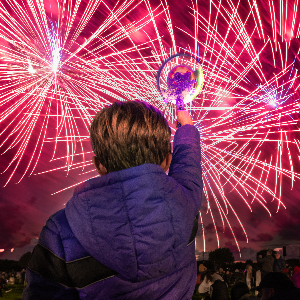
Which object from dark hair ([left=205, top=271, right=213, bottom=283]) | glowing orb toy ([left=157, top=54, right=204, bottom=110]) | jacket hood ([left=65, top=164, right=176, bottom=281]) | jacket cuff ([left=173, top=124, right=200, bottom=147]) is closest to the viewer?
jacket hood ([left=65, top=164, right=176, bottom=281])

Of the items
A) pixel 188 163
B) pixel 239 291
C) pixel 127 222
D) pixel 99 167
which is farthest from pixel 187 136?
pixel 239 291

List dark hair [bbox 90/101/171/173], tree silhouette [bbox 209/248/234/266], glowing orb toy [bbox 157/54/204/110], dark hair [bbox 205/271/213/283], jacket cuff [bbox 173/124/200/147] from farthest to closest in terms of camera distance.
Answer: tree silhouette [bbox 209/248/234/266], dark hair [bbox 205/271/213/283], glowing orb toy [bbox 157/54/204/110], jacket cuff [bbox 173/124/200/147], dark hair [bbox 90/101/171/173]

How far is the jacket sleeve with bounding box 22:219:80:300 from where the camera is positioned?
4.33 ft

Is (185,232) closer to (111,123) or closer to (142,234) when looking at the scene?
(142,234)

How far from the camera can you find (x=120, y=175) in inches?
53.4

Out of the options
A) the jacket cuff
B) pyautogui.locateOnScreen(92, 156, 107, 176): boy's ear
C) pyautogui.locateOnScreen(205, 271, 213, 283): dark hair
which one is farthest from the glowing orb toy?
pyautogui.locateOnScreen(205, 271, 213, 283): dark hair

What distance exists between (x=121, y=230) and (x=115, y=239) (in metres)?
0.05

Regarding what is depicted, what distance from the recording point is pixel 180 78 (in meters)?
3.74

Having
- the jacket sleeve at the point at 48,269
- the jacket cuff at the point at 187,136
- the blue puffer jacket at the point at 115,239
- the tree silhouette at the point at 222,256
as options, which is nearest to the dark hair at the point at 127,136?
the blue puffer jacket at the point at 115,239

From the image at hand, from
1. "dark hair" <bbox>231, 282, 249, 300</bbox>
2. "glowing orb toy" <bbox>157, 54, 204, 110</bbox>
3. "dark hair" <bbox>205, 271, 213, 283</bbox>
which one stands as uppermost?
"glowing orb toy" <bbox>157, 54, 204, 110</bbox>

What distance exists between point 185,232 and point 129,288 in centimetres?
37

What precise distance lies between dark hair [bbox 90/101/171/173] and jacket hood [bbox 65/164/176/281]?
0.42 feet

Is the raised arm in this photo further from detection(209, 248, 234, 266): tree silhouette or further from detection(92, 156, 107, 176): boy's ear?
detection(209, 248, 234, 266): tree silhouette

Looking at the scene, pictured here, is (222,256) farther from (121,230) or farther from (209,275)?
(121,230)
